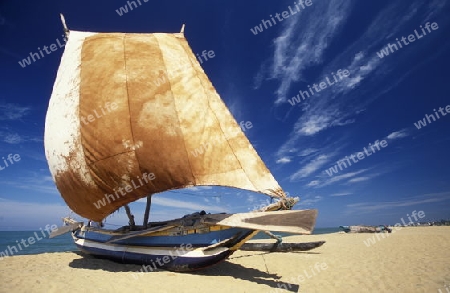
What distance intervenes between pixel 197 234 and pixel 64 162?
19.1 feet

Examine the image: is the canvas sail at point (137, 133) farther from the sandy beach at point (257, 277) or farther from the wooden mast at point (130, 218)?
the sandy beach at point (257, 277)

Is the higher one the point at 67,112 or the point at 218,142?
the point at 67,112

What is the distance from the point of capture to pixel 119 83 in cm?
895

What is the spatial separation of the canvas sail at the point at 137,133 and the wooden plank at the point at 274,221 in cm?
104

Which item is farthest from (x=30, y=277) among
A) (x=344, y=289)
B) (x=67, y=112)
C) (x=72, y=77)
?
(x=344, y=289)

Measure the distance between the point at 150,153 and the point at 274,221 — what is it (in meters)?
4.52

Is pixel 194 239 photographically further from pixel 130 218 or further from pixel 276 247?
pixel 276 247

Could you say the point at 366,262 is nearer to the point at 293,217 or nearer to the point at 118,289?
the point at 293,217

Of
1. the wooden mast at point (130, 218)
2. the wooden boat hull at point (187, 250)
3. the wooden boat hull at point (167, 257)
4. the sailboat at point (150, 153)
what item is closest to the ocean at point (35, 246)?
the wooden mast at point (130, 218)

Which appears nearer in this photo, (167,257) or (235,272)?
(167,257)

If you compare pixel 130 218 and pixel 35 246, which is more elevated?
pixel 35 246

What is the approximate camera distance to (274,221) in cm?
665

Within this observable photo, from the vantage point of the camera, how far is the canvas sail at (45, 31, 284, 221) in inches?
316
